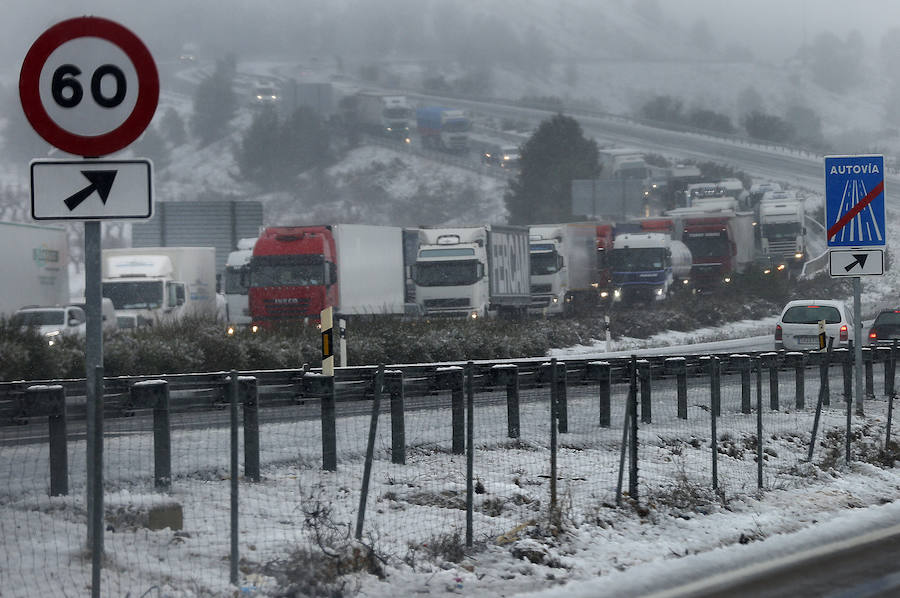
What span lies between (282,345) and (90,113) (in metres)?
21.5

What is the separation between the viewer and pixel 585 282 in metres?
57.8

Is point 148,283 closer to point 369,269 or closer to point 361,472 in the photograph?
point 369,269

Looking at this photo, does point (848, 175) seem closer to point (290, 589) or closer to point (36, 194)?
point (290, 589)

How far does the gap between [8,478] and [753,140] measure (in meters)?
161

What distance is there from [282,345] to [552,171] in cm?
9578

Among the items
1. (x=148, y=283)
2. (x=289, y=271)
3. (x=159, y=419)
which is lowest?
(x=159, y=419)

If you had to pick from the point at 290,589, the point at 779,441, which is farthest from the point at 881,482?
the point at 290,589

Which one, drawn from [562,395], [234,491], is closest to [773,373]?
[562,395]

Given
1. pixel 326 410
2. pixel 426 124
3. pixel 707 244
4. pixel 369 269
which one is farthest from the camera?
pixel 426 124

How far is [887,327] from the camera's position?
112 feet

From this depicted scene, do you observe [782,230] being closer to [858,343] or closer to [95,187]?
[858,343]

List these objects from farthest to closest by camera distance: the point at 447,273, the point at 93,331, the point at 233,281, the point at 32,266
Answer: the point at 233,281, the point at 447,273, the point at 32,266, the point at 93,331

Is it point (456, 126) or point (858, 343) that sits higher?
point (456, 126)

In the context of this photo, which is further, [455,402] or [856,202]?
[856,202]
